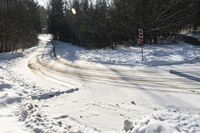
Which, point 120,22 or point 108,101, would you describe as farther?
point 120,22

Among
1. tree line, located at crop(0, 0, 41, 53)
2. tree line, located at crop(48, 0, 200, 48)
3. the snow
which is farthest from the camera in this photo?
tree line, located at crop(0, 0, 41, 53)

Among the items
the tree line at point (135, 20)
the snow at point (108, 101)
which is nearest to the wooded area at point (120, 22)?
the tree line at point (135, 20)

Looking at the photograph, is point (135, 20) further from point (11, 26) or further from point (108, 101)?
point (108, 101)

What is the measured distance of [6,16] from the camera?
48406mm

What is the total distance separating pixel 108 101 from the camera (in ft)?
39.9

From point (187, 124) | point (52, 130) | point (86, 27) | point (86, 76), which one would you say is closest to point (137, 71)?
point (86, 76)

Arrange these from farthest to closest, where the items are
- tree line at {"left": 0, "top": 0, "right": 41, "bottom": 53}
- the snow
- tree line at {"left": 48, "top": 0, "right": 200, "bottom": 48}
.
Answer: tree line at {"left": 0, "top": 0, "right": 41, "bottom": 53}, tree line at {"left": 48, "top": 0, "right": 200, "bottom": 48}, the snow

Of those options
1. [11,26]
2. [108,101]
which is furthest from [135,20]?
[108,101]

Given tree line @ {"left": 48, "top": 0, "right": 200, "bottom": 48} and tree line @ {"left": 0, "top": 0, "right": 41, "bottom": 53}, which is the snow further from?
tree line @ {"left": 0, "top": 0, "right": 41, "bottom": 53}

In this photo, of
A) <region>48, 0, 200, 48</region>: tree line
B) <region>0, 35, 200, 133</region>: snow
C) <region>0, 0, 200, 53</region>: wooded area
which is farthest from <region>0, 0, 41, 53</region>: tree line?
<region>0, 35, 200, 133</region>: snow

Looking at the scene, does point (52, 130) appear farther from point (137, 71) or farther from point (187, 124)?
point (137, 71)

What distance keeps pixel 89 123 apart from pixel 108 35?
35161 mm

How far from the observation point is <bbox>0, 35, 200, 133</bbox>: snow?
827cm

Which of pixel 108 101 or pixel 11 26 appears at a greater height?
pixel 11 26
